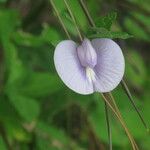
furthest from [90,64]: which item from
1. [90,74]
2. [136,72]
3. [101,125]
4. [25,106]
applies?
[136,72]

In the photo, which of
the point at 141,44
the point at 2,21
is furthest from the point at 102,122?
the point at 141,44

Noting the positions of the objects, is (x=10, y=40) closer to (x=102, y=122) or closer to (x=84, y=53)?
(x=102, y=122)

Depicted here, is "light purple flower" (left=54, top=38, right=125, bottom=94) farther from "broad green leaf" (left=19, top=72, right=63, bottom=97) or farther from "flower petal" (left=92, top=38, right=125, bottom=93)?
"broad green leaf" (left=19, top=72, right=63, bottom=97)

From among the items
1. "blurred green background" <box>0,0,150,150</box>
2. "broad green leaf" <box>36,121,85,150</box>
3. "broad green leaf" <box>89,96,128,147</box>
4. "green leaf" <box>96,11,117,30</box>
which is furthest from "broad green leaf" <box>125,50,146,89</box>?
"green leaf" <box>96,11,117,30</box>

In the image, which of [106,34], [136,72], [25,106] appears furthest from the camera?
[136,72]

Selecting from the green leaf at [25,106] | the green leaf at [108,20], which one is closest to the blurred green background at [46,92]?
the green leaf at [25,106]

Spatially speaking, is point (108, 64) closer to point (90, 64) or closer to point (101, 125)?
point (90, 64)

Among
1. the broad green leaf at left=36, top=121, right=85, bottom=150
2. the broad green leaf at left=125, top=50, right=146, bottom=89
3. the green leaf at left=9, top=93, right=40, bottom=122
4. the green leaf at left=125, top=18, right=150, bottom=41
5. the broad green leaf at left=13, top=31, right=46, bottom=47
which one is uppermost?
the broad green leaf at left=13, top=31, right=46, bottom=47

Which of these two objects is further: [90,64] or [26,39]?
[26,39]
